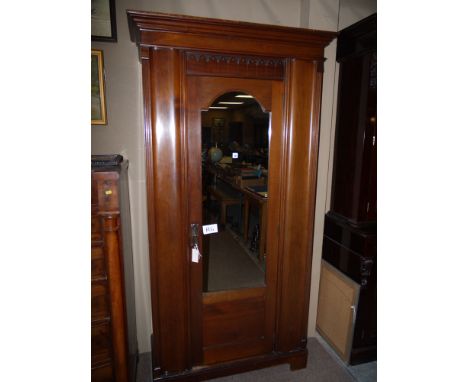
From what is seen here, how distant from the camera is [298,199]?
5.65 ft

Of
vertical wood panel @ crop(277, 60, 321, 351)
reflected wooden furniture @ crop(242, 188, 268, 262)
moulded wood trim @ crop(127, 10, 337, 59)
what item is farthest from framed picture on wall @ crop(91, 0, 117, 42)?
reflected wooden furniture @ crop(242, 188, 268, 262)

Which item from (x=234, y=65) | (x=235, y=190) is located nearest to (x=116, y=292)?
(x=235, y=190)

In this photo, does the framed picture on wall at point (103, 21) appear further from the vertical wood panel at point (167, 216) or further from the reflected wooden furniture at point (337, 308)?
the reflected wooden furniture at point (337, 308)

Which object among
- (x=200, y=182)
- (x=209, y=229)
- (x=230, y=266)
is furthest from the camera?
(x=230, y=266)

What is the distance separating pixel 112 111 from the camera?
1.73 meters

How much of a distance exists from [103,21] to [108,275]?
1402mm

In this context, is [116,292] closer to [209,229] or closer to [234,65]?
[209,229]

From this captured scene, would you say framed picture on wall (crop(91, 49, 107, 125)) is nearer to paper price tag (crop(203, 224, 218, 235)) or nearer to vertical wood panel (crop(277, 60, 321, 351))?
paper price tag (crop(203, 224, 218, 235))

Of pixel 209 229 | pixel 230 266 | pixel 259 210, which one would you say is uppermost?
pixel 259 210

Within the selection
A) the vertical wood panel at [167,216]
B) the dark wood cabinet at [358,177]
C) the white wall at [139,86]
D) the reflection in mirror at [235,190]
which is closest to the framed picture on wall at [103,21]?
the white wall at [139,86]

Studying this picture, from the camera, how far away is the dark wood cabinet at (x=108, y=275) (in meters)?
1.25

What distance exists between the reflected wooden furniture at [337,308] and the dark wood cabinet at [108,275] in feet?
4.65
